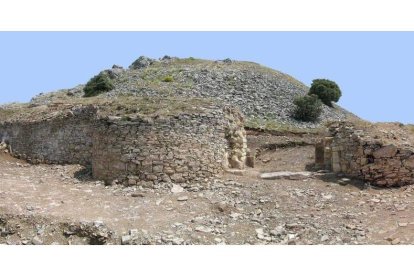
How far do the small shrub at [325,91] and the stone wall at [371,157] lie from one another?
58.9 ft

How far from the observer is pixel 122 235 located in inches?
379

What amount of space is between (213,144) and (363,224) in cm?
455

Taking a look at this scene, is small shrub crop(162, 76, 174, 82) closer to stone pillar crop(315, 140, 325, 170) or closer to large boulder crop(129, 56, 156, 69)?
large boulder crop(129, 56, 156, 69)

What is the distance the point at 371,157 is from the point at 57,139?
1086 cm

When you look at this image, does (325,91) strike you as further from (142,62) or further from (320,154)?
(320,154)

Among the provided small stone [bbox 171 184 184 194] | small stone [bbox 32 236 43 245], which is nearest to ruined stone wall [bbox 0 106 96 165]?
small stone [bbox 171 184 184 194]

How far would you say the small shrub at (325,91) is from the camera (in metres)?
31.0

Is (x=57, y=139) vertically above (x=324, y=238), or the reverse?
(x=57, y=139)

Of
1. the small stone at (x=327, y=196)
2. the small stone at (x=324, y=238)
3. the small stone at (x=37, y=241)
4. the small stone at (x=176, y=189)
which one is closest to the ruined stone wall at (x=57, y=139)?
the small stone at (x=176, y=189)

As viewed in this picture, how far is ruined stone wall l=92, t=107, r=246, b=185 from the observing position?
41.7ft

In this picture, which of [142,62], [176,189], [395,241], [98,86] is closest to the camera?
[395,241]

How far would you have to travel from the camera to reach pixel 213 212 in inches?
435

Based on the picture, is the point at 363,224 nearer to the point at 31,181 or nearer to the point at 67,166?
the point at 31,181

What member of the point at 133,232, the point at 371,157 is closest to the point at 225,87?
the point at 371,157
